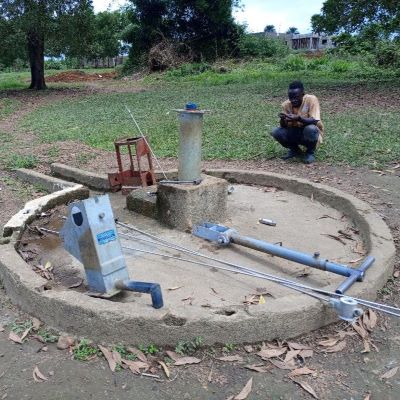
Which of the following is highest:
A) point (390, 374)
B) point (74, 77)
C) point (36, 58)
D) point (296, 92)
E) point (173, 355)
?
point (36, 58)

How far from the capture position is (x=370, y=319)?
9.89ft

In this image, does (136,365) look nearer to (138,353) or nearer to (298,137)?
(138,353)

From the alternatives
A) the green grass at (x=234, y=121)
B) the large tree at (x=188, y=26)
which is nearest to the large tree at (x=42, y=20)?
the green grass at (x=234, y=121)

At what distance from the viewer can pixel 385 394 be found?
2430 millimetres

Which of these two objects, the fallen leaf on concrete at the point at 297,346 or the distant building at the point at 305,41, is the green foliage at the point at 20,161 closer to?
the fallen leaf on concrete at the point at 297,346

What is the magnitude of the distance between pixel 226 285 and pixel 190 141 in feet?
4.84

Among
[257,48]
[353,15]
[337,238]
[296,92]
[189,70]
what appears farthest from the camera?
[257,48]

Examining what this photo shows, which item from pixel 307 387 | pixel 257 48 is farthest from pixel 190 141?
pixel 257 48

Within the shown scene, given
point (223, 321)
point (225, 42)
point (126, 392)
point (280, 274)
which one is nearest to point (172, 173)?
point (280, 274)

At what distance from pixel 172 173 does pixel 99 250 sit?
272 cm

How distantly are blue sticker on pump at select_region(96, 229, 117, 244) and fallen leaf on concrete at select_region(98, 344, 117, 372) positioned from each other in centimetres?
63

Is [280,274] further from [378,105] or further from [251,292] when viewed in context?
[378,105]

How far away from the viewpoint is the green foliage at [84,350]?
8.62 ft

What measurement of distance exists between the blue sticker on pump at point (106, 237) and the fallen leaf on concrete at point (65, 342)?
0.59 meters
